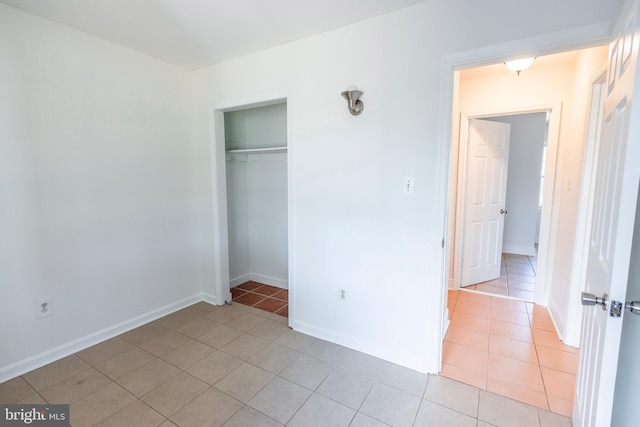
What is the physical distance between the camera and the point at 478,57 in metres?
1.75

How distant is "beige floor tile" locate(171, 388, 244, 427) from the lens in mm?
1679

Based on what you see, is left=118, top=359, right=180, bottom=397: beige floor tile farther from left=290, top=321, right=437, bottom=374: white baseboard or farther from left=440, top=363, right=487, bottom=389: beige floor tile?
left=440, top=363, right=487, bottom=389: beige floor tile

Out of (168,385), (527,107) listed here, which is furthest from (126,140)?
(527,107)

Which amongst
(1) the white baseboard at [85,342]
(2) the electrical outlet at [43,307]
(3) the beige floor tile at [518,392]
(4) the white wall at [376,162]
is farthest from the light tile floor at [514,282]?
(2) the electrical outlet at [43,307]

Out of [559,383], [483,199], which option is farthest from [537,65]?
[559,383]

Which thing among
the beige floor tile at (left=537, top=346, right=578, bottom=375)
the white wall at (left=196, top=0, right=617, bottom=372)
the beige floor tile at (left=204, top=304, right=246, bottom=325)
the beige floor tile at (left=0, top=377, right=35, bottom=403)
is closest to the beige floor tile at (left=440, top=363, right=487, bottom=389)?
the white wall at (left=196, top=0, right=617, bottom=372)

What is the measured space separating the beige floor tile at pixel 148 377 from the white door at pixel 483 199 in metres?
3.22

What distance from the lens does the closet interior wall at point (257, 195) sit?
11.5 feet

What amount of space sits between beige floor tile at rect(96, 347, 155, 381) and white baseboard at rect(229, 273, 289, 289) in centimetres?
142

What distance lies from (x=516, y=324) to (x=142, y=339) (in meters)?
3.31

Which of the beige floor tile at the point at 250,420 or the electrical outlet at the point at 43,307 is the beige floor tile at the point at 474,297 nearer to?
the beige floor tile at the point at 250,420

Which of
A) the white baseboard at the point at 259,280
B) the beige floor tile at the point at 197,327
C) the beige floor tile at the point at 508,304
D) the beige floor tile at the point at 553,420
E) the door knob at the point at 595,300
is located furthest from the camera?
the white baseboard at the point at 259,280

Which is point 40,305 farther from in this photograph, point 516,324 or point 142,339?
point 516,324

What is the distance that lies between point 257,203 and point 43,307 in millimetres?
2140
